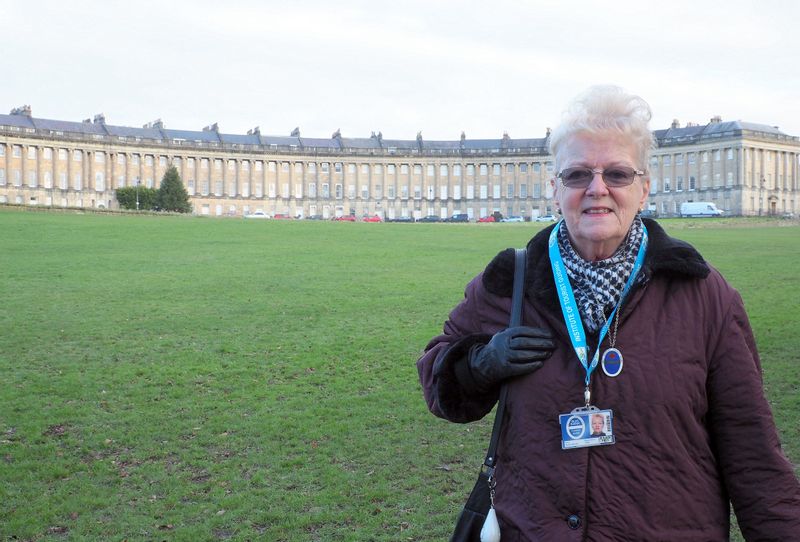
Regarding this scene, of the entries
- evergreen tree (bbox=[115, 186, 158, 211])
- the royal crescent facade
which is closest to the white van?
the royal crescent facade

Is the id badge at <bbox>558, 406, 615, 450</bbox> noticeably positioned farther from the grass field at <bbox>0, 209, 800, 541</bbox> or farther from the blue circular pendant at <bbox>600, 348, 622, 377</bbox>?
the grass field at <bbox>0, 209, 800, 541</bbox>

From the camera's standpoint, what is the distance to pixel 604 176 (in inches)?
117

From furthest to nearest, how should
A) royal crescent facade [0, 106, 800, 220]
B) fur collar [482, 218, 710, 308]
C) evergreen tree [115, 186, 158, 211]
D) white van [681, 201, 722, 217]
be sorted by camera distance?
1. royal crescent facade [0, 106, 800, 220]
2. white van [681, 201, 722, 217]
3. evergreen tree [115, 186, 158, 211]
4. fur collar [482, 218, 710, 308]

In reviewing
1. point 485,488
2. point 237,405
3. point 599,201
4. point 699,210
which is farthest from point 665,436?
point 699,210

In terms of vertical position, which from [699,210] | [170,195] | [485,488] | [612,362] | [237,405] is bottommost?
[237,405]

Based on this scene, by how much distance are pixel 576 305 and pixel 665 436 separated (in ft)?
1.76

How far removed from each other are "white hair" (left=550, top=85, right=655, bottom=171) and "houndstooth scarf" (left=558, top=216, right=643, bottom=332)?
366mm

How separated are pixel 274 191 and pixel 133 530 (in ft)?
330

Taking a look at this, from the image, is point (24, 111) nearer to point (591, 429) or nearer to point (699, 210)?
point (699, 210)

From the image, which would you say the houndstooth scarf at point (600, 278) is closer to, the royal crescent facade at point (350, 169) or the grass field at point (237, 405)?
the grass field at point (237, 405)

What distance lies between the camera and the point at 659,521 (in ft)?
8.80

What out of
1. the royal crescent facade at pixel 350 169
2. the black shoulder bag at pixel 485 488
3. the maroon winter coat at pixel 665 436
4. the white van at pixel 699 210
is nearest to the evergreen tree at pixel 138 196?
the royal crescent facade at pixel 350 169

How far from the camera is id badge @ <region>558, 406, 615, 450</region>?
8.87 feet

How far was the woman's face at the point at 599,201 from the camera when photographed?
9.68 ft
